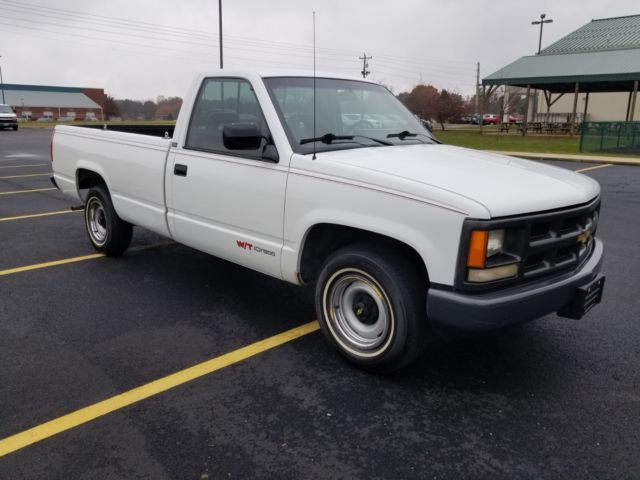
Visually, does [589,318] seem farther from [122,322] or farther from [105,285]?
[105,285]

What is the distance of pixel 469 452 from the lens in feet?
9.02

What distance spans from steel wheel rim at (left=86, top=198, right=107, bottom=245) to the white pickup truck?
1.23 metres

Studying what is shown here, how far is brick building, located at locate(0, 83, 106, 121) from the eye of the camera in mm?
92562

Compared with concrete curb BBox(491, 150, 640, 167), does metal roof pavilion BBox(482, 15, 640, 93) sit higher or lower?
higher

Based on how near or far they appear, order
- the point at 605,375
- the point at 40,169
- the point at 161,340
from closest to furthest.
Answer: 1. the point at 605,375
2. the point at 161,340
3. the point at 40,169

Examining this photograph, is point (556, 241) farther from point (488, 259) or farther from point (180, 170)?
point (180, 170)

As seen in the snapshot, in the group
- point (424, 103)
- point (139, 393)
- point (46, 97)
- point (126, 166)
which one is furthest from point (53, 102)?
point (139, 393)

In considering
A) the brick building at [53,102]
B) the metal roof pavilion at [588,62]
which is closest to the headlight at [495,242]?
the metal roof pavilion at [588,62]

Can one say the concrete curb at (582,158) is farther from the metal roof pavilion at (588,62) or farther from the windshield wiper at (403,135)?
the windshield wiper at (403,135)

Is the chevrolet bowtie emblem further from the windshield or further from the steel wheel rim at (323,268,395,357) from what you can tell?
the windshield

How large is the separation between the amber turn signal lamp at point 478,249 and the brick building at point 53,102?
326 feet

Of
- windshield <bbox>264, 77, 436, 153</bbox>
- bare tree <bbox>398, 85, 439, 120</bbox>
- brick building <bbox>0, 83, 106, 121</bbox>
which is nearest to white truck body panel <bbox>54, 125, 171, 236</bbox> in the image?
windshield <bbox>264, 77, 436, 153</bbox>

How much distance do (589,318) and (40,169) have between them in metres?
14.7

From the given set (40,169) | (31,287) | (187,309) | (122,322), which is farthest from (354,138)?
(40,169)
